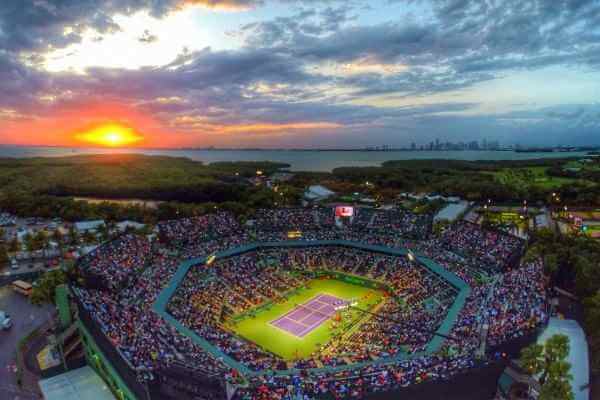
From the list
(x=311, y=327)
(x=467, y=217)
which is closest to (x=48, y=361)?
(x=311, y=327)

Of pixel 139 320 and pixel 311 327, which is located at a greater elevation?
pixel 139 320

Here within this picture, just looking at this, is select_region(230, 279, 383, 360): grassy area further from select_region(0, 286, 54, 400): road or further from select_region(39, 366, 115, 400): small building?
select_region(0, 286, 54, 400): road

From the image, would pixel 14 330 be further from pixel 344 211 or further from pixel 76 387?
pixel 344 211

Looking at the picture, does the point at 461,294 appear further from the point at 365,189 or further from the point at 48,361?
the point at 365,189

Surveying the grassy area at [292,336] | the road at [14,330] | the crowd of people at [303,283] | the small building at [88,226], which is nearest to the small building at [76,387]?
the road at [14,330]

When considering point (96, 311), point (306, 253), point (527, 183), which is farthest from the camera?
point (527, 183)

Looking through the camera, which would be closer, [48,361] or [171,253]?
[48,361]
